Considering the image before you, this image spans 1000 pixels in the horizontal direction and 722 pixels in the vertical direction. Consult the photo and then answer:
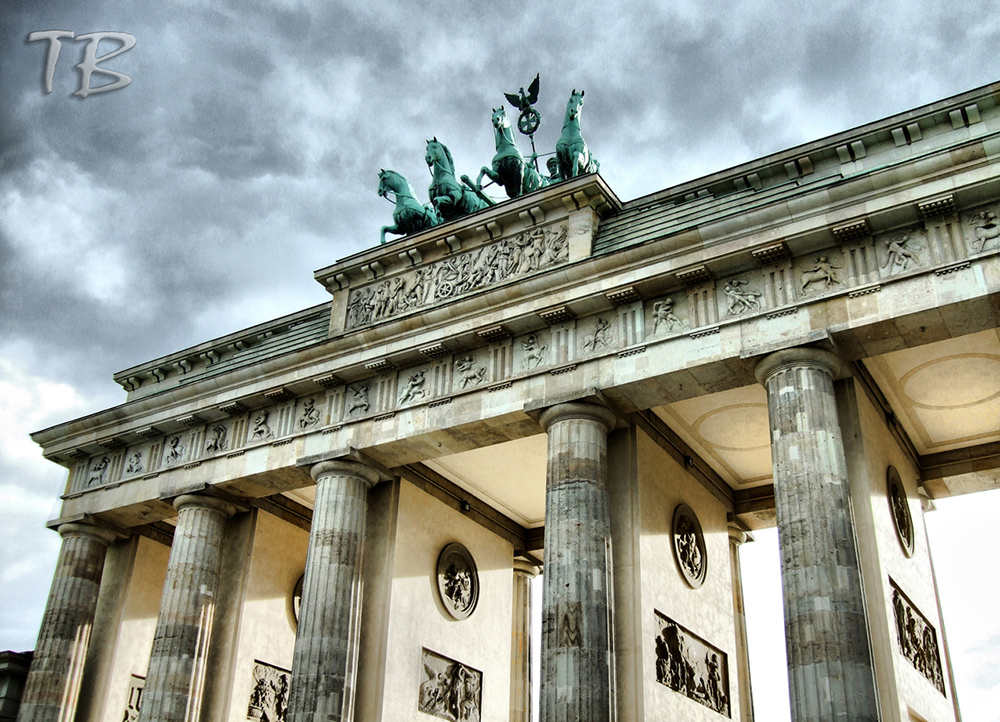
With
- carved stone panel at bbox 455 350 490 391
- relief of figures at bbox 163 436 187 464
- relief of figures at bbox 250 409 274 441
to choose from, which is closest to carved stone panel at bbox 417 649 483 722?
relief of figures at bbox 250 409 274 441

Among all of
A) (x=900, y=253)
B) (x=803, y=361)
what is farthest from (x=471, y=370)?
(x=900, y=253)

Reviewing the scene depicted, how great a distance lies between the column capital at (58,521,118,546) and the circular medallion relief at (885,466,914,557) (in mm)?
17281

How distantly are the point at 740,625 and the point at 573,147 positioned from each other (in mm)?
10706

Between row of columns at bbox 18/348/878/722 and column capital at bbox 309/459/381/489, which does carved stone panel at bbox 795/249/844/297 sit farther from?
column capital at bbox 309/459/381/489

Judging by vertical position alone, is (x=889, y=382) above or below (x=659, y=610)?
above

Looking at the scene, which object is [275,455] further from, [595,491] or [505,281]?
[595,491]

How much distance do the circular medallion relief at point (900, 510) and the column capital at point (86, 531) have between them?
680 inches

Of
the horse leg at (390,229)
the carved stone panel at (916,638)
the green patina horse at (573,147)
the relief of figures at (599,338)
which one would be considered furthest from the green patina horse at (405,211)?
the carved stone panel at (916,638)

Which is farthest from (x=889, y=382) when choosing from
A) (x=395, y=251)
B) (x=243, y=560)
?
(x=243, y=560)

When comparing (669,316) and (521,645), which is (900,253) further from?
(521,645)

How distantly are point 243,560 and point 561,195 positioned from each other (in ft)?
34.5

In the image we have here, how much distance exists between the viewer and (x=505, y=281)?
19.6 metres

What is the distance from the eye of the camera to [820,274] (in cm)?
1594

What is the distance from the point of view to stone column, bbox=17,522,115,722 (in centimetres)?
2169
